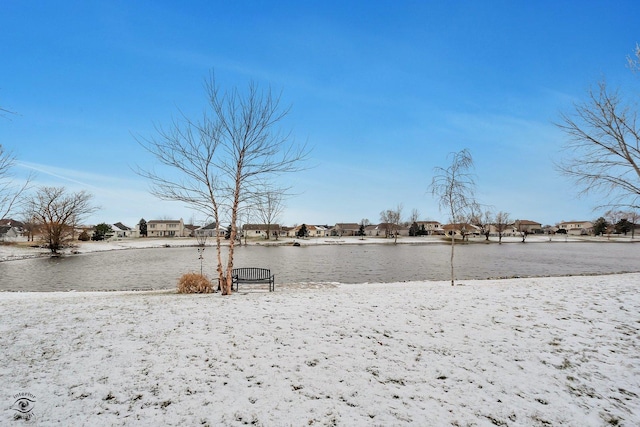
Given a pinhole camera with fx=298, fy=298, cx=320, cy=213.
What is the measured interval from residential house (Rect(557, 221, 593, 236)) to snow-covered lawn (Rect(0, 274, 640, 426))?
6438 inches

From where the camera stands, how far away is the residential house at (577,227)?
136 m

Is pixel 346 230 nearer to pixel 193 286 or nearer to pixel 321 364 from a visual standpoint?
pixel 193 286

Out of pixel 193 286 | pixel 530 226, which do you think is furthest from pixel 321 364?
pixel 530 226

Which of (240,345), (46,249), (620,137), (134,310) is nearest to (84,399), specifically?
(240,345)

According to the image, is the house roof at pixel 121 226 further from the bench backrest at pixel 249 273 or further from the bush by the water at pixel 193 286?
the bush by the water at pixel 193 286

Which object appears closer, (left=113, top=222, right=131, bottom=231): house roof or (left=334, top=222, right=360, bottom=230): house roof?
(left=113, top=222, right=131, bottom=231): house roof

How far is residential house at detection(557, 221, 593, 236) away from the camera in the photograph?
5335 inches

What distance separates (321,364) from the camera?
577 centimetres

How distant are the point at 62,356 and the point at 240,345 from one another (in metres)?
3.32

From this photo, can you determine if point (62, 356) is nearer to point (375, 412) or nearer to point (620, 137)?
point (375, 412)

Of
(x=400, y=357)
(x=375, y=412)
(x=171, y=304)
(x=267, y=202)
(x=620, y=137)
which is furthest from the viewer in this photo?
(x=267, y=202)

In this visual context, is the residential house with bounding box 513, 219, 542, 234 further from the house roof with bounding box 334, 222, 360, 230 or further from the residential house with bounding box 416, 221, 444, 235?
the house roof with bounding box 334, 222, 360, 230

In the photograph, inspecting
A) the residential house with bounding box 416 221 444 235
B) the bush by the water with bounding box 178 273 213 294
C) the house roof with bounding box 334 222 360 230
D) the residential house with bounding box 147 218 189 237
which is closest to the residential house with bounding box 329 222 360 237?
the house roof with bounding box 334 222 360 230

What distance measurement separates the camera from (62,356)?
5746 mm
